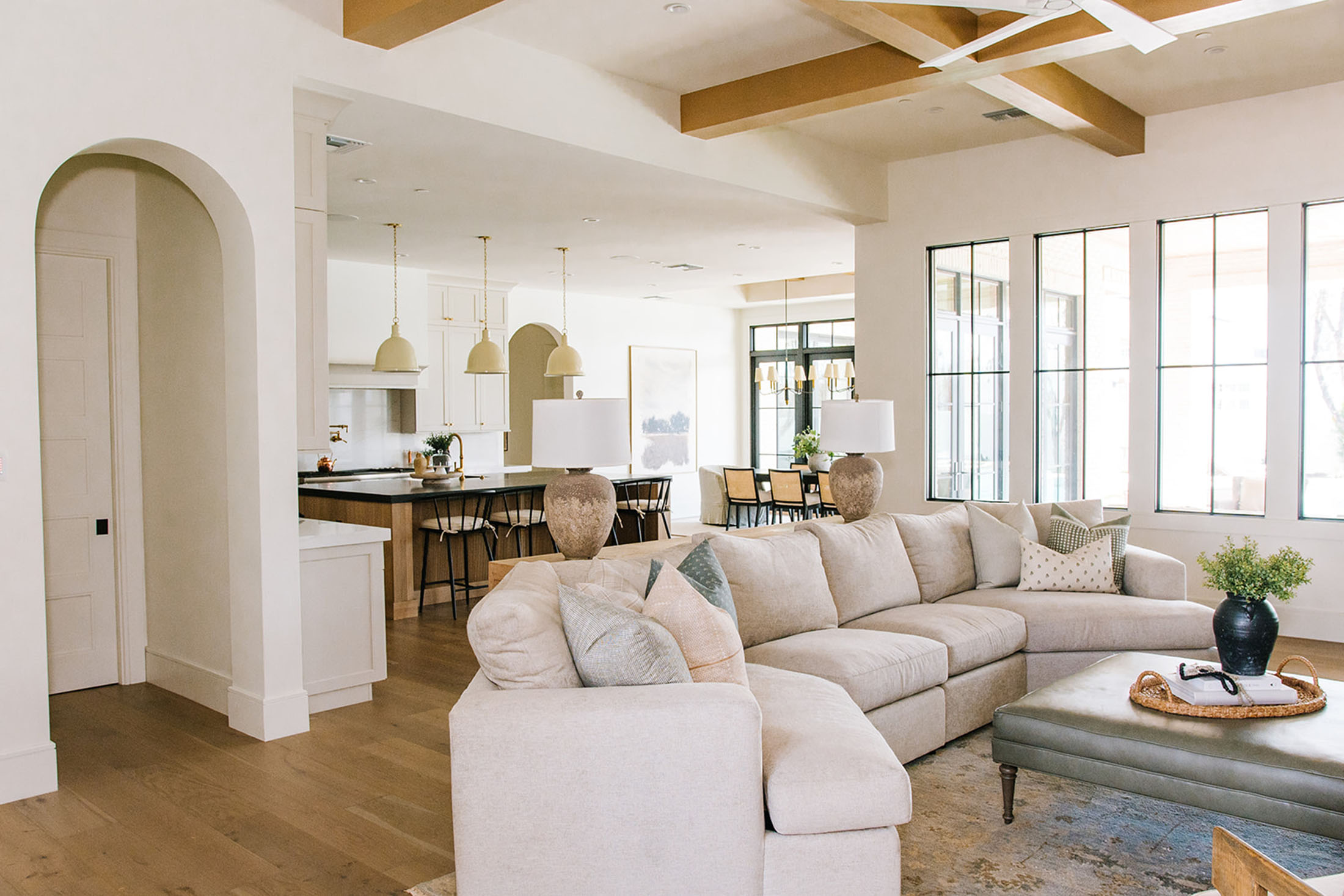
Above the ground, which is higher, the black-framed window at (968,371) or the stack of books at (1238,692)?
the black-framed window at (968,371)

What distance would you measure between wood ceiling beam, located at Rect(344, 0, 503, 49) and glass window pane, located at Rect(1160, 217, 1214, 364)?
4.78 metres

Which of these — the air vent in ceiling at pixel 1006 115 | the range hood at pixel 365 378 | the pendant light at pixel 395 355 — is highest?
the air vent in ceiling at pixel 1006 115

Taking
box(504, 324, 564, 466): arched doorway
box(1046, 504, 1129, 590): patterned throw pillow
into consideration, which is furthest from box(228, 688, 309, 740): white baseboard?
box(504, 324, 564, 466): arched doorway

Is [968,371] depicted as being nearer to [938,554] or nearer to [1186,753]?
[938,554]

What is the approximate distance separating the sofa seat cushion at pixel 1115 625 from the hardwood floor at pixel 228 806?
8.75 feet

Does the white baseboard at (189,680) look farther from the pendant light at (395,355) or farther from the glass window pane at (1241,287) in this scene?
the glass window pane at (1241,287)

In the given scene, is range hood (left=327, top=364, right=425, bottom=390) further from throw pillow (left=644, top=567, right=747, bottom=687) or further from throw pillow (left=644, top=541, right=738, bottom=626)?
throw pillow (left=644, top=567, right=747, bottom=687)

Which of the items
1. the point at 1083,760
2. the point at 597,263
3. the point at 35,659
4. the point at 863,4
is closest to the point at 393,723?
the point at 35,659

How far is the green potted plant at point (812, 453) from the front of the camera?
424 inches

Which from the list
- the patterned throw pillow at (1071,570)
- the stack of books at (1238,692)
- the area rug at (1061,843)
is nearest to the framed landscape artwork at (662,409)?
the patterned throw pillow at (1071,570)

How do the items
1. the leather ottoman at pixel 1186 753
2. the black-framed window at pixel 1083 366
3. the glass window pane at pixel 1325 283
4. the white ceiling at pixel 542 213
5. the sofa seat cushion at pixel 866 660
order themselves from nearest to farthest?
the leather ottoman at pixel 1186 753, the sofa seat cushion at pixel 866 660, the white ceiling at pixel 542 213, the glass window pane at pixel 1325 283, the black-framed window at pixel 1083 366

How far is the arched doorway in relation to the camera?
40.1 ft

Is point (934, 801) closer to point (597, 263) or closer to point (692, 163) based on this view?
point (692, 163)

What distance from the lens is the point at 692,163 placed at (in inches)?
233
